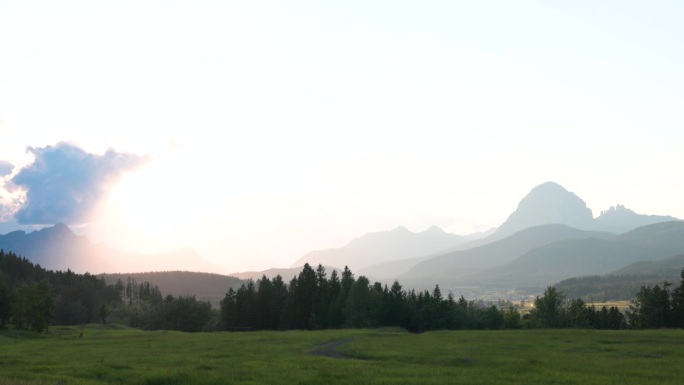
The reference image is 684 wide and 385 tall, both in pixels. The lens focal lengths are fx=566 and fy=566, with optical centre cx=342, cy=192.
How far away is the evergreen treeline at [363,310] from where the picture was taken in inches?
5133

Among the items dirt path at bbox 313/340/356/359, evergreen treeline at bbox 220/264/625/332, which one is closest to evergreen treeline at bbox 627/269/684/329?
evergreen treeline at bbox 220/264/625/332

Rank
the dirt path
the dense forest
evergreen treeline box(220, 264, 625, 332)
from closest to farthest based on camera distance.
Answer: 1. the dirt path
2. the dense forest
3. evergreen treeline box(220, 264, 625, 332)

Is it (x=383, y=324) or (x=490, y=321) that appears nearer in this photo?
(x=383, y=324)

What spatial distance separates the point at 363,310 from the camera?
5034 inches

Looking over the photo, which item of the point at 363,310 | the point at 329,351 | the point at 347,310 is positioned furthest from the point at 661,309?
the point at 329,351

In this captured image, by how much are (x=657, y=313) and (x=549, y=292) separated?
22.9m

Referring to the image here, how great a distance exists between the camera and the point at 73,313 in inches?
7697

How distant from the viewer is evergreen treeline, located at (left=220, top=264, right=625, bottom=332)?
130 m

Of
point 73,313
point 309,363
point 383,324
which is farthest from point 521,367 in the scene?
point 73,313

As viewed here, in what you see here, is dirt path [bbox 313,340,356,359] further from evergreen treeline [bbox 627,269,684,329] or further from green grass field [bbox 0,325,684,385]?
evergreen treeline [bbox 627,269,684,329]

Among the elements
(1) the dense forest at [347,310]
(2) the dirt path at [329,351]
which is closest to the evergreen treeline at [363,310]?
(1) the dense forest at [347,310]

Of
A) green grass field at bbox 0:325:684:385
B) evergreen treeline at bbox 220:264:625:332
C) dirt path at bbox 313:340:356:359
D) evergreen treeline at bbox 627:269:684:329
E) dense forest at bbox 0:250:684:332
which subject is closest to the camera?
green grass field at bbox 0:325:684:385

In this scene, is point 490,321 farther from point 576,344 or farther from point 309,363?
point 309,363

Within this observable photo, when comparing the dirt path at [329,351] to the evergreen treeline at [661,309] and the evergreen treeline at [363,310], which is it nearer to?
the evergreen treeline at [363,310]
